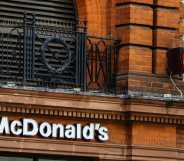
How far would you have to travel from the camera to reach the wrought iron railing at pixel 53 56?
20812mm

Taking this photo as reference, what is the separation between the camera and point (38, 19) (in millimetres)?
21688

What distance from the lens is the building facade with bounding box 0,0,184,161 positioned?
20391mm

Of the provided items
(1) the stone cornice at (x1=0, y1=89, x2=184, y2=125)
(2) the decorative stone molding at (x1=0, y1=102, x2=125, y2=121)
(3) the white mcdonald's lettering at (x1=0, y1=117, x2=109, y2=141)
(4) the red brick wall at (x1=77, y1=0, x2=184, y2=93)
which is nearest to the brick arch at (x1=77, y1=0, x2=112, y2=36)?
(4) the red brick wall at (x1=77, y1=0, x2=184, y2=93)

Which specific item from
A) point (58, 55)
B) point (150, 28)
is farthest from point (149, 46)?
point (58, 55)

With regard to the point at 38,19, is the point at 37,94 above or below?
below

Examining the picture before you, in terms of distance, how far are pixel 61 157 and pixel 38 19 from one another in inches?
109

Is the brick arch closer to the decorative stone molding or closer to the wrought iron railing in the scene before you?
the wrought iron railing

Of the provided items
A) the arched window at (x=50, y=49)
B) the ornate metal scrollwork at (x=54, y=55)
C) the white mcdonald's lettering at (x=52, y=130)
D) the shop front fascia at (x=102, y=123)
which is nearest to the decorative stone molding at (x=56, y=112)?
the shop front fascia at (x=102, y=123)

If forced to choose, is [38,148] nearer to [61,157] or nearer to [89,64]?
[61,157]

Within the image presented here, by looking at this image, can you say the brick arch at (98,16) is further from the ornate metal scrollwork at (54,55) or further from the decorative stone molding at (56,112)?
the decorative stone molding at (56,112)

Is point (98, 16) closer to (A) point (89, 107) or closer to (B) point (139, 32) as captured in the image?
(B) point (139, 32)

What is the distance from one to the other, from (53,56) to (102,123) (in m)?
1.58

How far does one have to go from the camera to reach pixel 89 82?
21.4 metres

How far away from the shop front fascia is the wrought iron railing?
19.2 inches
